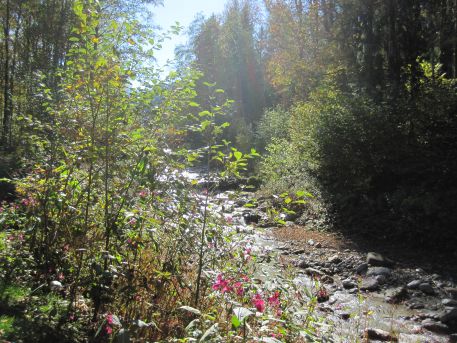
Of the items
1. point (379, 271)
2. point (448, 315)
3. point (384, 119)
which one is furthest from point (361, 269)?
point (384, 119)

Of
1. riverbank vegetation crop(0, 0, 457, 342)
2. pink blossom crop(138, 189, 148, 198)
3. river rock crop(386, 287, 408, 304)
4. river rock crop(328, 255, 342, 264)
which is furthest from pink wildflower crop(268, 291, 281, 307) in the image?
river rock crop(328, 255, 342, 264)

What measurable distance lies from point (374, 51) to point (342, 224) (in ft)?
16.9

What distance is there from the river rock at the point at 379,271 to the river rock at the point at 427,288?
641 mm

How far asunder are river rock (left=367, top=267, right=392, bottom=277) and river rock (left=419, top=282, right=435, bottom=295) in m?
0.64

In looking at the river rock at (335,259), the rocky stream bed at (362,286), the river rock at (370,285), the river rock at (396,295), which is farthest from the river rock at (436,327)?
the river rock at (335,259)

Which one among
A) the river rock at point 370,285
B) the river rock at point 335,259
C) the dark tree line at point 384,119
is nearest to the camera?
the river rock at point 370,285

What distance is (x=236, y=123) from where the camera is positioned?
25.0m

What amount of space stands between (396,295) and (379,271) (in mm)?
854

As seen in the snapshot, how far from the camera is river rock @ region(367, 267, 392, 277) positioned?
6.73 metres

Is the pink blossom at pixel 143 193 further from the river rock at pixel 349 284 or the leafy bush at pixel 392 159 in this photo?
the leafy bush at pixel 392 159

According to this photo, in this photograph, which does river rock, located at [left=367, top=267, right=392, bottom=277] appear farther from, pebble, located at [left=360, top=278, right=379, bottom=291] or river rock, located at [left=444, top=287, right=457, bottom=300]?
river rock, located at [left=444, top=287, right=457, bottom=300]

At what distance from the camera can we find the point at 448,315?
504 cm

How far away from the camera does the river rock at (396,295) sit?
584cm

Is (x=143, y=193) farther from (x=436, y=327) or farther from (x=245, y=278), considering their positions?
(x=436, y=327)
